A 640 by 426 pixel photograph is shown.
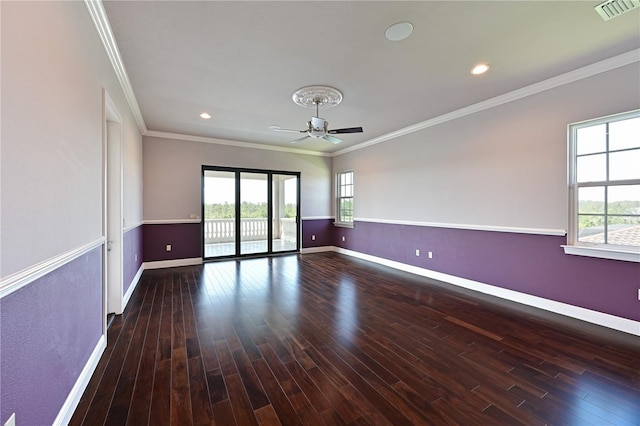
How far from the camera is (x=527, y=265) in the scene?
11.4ft

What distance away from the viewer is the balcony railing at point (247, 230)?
6.17 m

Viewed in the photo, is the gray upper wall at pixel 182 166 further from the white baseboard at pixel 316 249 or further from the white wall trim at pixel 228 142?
the white baseboard at pixel 316 249

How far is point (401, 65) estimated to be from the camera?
9.46 feet

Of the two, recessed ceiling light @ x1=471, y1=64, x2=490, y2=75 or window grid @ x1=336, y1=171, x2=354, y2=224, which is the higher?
recessed ceiling light @ x1=471, y1=64, x2=490, y2=75

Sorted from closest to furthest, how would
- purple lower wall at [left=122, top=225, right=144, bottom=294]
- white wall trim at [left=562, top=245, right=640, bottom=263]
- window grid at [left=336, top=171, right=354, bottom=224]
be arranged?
white wall trim at [left=562, top=245, right=640, bottom=263], purple lower wall at [left=122, top=225, right=144, bottom=294], window grid at [left=336, top=171, right=354, bottom=224]

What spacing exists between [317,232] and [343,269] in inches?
84.6

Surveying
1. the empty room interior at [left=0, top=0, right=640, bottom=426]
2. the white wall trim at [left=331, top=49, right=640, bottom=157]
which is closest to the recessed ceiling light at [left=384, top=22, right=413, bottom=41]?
the empty room interior at [left=0, top=0, right=640, bottom=426]

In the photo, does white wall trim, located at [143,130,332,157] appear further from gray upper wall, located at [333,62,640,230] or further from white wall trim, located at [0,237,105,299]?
white wall trim, located at [0,237,105,299]

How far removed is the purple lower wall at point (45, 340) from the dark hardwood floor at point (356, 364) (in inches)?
12.2

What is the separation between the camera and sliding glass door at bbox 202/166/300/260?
20.0 ft

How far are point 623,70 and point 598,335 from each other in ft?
8.87

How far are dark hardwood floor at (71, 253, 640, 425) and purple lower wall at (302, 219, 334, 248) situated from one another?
11.3ft

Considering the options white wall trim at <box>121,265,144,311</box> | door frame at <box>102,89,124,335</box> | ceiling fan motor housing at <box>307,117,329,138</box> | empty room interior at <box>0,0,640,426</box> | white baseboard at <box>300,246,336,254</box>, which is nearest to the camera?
empty room interior at <box>0,0,640,426</box>

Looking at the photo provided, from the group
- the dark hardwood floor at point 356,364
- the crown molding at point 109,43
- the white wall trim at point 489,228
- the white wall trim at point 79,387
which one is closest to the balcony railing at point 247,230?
the dark hardwood floor at point 356,364
